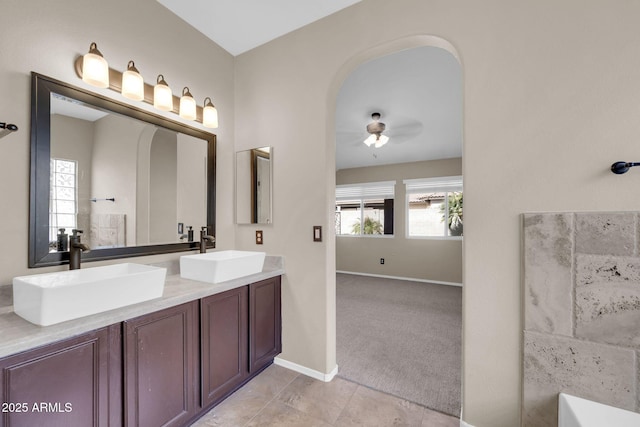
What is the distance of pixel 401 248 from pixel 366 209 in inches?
47.3

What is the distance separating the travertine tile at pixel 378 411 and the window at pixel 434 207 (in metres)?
4.00

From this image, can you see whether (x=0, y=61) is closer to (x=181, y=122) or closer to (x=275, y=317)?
(x=181, y=122)

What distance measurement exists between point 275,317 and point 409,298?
279 centimetres

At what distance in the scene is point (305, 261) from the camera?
2076mm

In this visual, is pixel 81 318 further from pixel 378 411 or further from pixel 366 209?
pixel 366 209

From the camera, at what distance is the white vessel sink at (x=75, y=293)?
1.03m

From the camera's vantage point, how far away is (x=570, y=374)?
1257mm

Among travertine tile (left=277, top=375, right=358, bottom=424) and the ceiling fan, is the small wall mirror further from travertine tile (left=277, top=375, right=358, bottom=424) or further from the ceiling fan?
the ceiling fan

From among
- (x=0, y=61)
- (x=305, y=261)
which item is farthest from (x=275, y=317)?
(x=0, y=61)

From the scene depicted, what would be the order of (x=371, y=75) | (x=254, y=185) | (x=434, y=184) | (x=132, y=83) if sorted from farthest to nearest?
(x=434, y=184), (x=371, y=75), (x=254, y=185), (x=132, y=83)

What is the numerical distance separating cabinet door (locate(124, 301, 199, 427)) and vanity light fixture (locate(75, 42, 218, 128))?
4.36ft

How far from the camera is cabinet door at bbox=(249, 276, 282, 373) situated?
192 cm

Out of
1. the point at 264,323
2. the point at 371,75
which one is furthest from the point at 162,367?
the point at 371,75

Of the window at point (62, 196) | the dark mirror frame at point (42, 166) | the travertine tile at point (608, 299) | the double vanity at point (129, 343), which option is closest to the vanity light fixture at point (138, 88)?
the dark mirror frame at point (42, 166)
